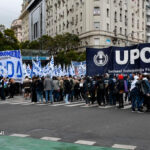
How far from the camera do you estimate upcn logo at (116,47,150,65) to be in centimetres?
1361

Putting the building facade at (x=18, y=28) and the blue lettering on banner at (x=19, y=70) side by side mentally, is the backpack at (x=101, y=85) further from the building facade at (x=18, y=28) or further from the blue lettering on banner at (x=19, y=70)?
the building facade at (x=18, y=28)

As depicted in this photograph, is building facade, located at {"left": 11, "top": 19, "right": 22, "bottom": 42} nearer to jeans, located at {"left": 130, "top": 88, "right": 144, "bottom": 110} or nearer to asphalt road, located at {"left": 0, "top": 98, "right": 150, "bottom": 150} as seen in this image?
jeans, located at {"left": 130, "top": 88, "right": 144, "bottom": 110}

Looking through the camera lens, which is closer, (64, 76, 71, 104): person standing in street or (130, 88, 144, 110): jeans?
(130, 88, 144, 110): jeans

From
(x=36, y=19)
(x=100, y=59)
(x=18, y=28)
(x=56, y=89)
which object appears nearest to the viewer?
(x=100, y=59)

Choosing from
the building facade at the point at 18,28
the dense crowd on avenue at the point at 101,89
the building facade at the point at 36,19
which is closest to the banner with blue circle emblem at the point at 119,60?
the dense crowd on avenue at the point at 101,89

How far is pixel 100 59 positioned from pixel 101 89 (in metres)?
1.56

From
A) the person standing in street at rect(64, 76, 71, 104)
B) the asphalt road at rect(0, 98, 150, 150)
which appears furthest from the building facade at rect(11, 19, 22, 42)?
the asphalt road at rect(0, 98, 150, 150)

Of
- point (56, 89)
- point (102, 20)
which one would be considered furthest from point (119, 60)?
point (102, 20)

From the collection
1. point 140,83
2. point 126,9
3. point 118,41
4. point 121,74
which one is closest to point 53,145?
point 140,83

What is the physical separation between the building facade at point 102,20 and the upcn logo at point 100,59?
41.0m

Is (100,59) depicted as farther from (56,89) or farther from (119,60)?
(56,89)

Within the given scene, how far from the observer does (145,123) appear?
9391mm

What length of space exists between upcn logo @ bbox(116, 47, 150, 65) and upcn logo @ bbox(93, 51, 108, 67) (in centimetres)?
80

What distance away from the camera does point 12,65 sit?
790 inches
